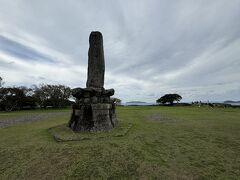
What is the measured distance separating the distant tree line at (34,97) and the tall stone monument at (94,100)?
2834 cm

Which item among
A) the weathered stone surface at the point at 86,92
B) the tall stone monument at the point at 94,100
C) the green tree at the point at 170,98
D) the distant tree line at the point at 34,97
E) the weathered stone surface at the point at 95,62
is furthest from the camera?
the green tree at the point at 170,98

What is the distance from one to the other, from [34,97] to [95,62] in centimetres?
2997

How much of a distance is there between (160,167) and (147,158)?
54cm

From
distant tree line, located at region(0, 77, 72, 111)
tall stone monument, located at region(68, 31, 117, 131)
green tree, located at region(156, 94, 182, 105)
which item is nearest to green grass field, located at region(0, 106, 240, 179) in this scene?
tall stone monument, located at region(68, 31, 117, 131)

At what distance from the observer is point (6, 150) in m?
4.79

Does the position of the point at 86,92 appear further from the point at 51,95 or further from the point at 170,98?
the point at 170,98

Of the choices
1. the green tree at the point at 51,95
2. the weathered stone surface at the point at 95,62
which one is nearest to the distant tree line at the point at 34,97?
the green tree at the point at 51,95

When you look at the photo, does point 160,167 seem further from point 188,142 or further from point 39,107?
point 39,107

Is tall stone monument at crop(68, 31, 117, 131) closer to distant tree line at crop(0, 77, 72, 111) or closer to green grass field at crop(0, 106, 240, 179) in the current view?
green grass field at crop(0, 106, 240, 179)

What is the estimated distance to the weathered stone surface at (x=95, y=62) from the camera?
8602 mm

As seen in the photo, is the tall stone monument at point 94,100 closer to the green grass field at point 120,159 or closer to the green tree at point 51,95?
the green grass field at point 120,159

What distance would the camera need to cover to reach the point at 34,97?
108 ft

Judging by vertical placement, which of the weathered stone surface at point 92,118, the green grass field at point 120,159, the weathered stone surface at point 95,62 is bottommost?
the green grass field at point 120,159

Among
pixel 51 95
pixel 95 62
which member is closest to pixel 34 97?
pixel 51 95
